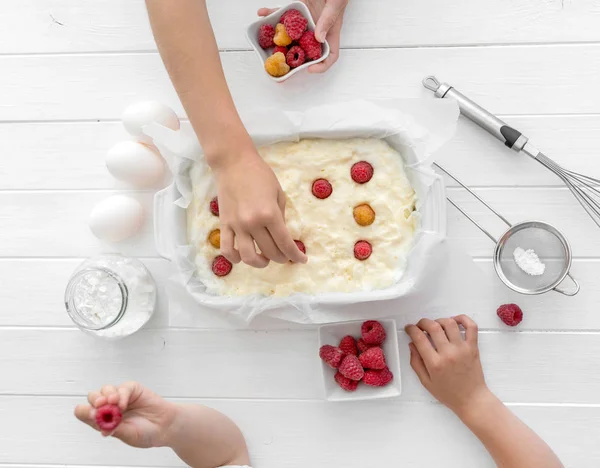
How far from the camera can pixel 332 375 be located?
0.86 meters

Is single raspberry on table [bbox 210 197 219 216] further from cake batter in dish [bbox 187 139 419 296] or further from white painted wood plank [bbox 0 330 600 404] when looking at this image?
white painted wood plank [bbox 0 330 600 404]

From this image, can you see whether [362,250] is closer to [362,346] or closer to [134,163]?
[362,346]

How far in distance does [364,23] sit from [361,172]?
0.26 meters

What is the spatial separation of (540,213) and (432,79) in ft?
0.87

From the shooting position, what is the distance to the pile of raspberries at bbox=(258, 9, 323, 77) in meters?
0.84

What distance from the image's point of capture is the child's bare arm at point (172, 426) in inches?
24.6

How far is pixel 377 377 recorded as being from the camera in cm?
83

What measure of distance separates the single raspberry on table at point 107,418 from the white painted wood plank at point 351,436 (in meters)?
0.33

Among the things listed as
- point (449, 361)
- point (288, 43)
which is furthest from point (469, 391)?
point (288, 43)

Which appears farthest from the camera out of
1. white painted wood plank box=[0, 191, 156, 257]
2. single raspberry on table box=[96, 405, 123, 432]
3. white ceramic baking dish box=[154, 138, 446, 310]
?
white painted wood plank box=[0, 191, 156, 257]

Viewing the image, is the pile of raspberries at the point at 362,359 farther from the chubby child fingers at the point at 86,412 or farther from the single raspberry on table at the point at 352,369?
the chubby child fingers at the point at 86,412

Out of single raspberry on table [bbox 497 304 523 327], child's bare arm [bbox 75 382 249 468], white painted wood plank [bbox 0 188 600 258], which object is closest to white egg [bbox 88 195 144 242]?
white painted wood plank [bbox 0 188 600 258]

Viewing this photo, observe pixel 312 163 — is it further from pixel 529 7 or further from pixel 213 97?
pixel 529 7

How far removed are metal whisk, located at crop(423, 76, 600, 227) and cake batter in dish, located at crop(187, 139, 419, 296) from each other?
0.13 metres
